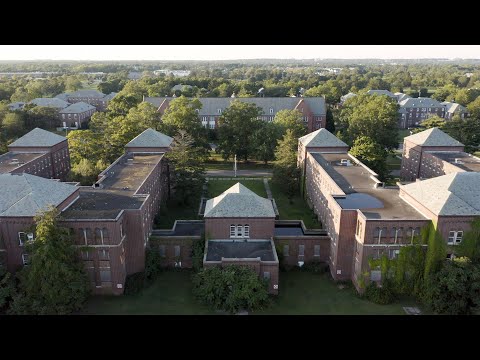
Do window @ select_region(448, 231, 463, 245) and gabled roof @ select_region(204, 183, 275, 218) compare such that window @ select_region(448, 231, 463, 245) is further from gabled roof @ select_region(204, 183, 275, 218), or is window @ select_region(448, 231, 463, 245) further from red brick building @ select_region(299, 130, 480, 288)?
gabled roof @ select_region(204, 183, 275, 218)

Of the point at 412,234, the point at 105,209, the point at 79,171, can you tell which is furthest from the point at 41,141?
the point at 412,234

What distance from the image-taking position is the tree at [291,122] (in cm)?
8219

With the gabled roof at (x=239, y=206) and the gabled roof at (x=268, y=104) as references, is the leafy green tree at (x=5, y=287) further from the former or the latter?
the gabled roof at (x=268, y=104)

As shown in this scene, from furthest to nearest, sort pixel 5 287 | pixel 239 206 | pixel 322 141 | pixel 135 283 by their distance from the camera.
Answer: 1. pixel 322 141
2. pixel 239 206
3. pixel 135 283
4. pixel 5 287

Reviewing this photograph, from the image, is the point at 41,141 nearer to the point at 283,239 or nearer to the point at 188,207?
the point at 188,207

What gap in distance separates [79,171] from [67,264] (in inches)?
1048

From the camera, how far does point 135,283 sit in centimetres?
4012

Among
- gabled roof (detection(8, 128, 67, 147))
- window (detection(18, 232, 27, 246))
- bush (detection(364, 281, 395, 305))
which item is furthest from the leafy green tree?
gabled roof (detection(8, 128, 67, 147))

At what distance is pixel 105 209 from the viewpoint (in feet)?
135

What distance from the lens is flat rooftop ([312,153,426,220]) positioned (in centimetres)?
4041

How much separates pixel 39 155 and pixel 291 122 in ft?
157

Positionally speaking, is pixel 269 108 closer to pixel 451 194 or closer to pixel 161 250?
pixel 161 250

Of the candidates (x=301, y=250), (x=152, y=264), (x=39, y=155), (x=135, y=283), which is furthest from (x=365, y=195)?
(x=39, y=155)

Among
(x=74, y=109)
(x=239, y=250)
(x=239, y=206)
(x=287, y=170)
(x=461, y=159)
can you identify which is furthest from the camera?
(x=74, y=109)
